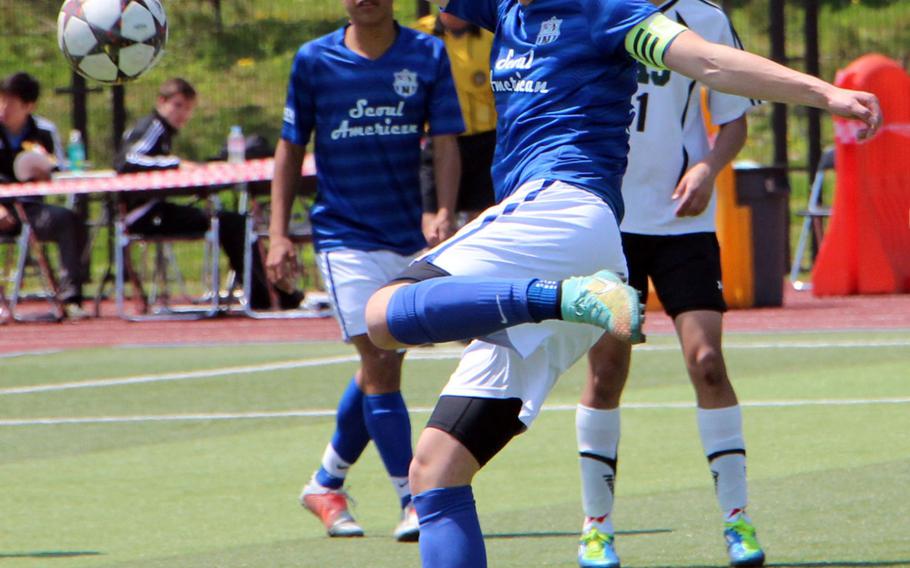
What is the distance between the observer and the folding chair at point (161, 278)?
1590 centimetres

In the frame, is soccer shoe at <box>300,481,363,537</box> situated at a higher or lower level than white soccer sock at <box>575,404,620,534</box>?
lower

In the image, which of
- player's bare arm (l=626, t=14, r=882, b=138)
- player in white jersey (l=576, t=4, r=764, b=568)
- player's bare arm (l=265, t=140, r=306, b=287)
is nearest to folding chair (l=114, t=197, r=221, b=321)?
player's bare arm (l=265, t=140, r=306, b=287)

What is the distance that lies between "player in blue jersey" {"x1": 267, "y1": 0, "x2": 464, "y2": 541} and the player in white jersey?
922 mm

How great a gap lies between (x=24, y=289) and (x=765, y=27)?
345 inches

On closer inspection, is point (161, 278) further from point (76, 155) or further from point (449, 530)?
point (449, 530)

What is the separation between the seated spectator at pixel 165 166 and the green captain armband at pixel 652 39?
10792mm

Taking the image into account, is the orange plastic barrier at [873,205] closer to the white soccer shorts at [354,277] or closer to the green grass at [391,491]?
the green grass at [391,491]

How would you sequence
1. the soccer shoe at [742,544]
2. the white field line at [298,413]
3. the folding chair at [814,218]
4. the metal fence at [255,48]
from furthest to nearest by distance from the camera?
the metal fence at [255,48] → the folding chair at [814,218] → the white field line at [298,413] → the soccer shoe at [742,544]

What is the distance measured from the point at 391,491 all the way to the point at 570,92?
130 inches

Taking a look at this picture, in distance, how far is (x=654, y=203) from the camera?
20.9ft

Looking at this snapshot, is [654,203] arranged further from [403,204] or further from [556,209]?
[556,209]

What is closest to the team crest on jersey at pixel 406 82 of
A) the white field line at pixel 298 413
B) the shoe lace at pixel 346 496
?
the shoe lace at pixel 346 496

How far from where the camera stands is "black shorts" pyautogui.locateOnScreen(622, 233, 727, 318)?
6180 millimetres

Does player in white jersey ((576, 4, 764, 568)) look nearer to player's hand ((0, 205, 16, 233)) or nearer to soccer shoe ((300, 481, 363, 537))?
soccer shoe ((300, 481, 363, 537))
